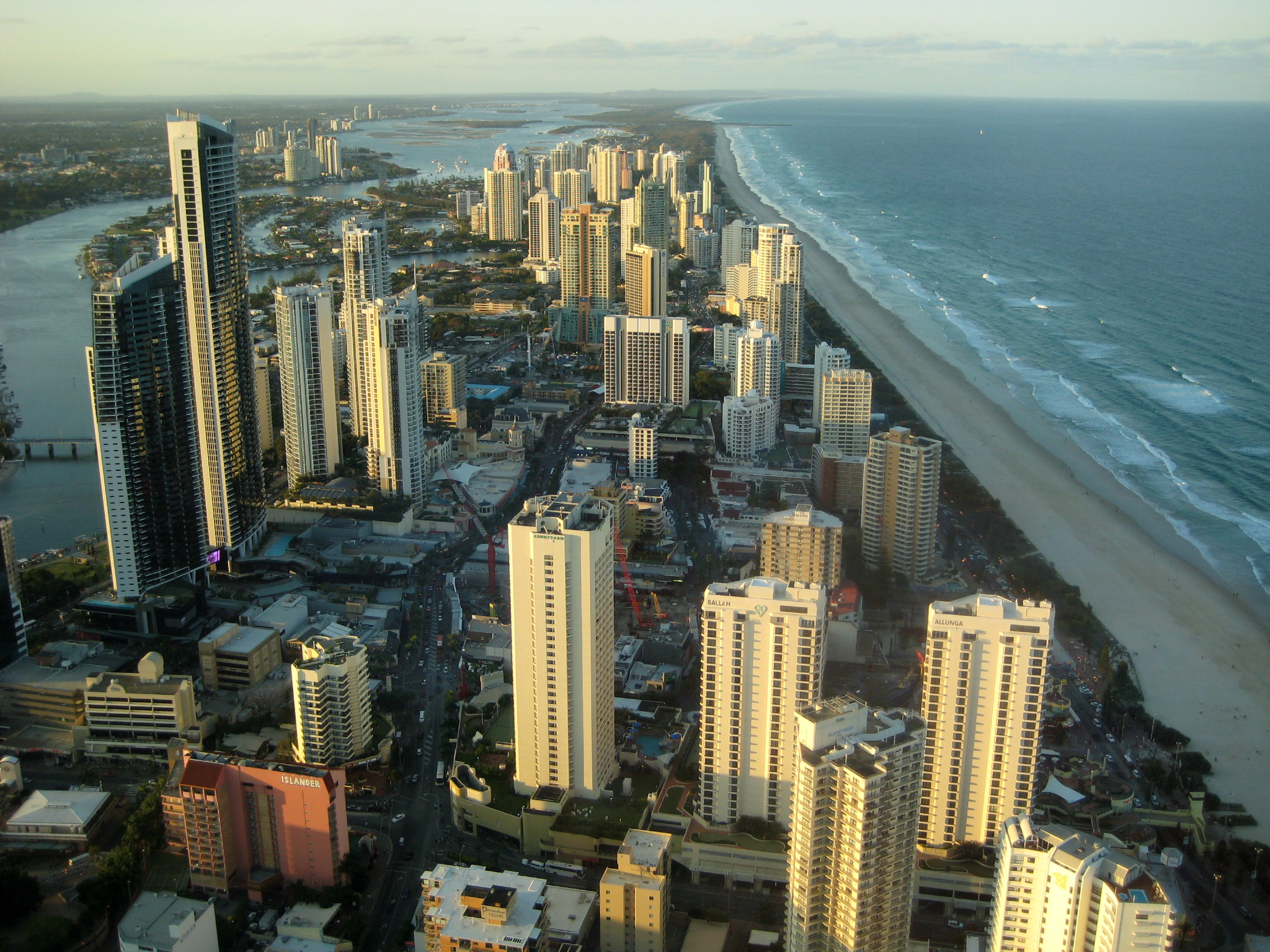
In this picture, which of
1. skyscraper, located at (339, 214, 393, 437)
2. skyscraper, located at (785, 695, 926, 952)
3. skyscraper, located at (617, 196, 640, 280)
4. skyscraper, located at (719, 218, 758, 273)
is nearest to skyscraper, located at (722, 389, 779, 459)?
skyscraper, located at (339, 214, 393, 437)

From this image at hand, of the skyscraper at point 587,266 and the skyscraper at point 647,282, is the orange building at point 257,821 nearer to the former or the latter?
the skyscraper at point 647,282

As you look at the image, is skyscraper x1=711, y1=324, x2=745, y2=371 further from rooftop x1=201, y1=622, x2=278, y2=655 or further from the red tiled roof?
the red tiled roof

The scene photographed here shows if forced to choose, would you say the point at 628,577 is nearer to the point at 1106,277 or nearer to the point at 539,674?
the point at 539,674

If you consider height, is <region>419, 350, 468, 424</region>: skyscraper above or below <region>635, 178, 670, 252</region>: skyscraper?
below

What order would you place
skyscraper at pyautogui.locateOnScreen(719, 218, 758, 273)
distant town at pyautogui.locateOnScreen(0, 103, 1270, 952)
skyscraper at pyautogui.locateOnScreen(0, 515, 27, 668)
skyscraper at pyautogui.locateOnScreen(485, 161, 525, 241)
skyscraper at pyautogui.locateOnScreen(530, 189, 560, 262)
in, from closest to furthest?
1. distant town at pyautogui.locateOnScreen(0, 103, 1270, 952)
2. skyscraper at pyautogui.locateOnScreen(0, 515, 27, 668)
3. skyscraper at pyautogui.locateOnScreen(719, 218, 758, 273)
4. skyscraper at pyautogui.locateOnScreen(530, 189, 560, 262)
5. skyscraper at pyautogui.locateOnScreen(485, 161, 525, 241)

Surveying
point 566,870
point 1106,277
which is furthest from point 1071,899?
point 1106,277

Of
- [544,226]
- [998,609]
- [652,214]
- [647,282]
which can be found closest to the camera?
[998,609]
